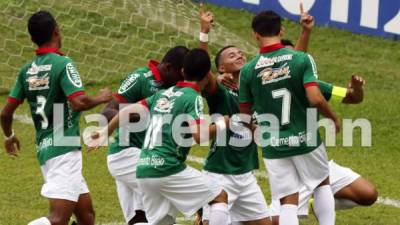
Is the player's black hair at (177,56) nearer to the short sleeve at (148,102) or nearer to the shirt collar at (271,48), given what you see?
the short sleeve at (148,102)

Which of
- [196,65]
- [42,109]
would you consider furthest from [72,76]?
[196,65]

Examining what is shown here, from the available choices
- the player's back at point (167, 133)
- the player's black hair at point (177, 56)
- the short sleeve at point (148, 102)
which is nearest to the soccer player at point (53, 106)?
the short sleeve at point (148, 102)

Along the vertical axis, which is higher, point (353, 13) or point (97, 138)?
point (353, 13)

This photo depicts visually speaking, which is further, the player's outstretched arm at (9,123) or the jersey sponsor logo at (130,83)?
the jersey sponsor logo at (130,83)

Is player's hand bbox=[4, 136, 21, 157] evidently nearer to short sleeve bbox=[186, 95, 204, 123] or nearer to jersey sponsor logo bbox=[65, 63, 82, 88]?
jersey sponsor logo bbox=[65, 63, 82, 88]

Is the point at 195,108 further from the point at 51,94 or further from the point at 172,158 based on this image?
the point at 51,94

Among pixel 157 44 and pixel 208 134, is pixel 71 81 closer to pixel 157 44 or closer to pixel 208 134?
pixel 208 134

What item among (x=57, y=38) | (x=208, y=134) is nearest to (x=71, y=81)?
(x=57, y=38)

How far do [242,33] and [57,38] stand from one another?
30.7 feet

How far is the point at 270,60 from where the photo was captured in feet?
33.2

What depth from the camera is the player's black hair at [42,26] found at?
33.1ft

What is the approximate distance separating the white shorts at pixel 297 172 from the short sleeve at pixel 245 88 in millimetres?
534

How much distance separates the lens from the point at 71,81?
9.99m

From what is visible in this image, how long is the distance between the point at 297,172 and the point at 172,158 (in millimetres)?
1118
